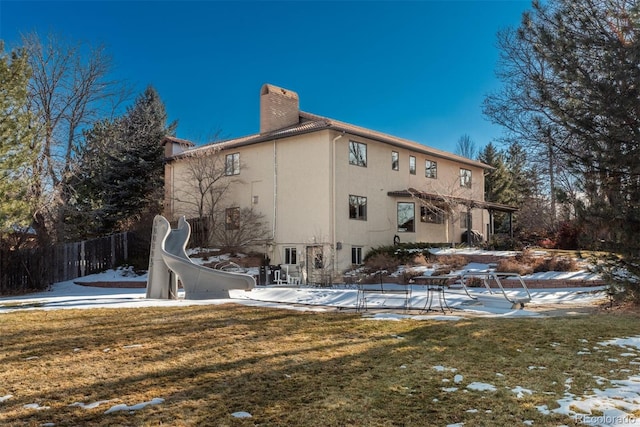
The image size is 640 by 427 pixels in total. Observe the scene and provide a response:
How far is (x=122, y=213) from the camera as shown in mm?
32625

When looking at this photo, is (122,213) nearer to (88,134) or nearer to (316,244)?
(88,134)

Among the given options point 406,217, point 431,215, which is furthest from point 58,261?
point 431,215

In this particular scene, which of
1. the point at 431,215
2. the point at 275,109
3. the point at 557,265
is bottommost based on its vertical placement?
the point at 557,265

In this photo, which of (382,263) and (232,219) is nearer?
(382,263)

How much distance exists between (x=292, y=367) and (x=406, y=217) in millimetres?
21824

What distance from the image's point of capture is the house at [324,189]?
2355cm

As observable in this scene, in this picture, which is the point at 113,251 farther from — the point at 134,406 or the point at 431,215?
the point at 134,406

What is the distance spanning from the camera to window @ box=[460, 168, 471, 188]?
32094 mm

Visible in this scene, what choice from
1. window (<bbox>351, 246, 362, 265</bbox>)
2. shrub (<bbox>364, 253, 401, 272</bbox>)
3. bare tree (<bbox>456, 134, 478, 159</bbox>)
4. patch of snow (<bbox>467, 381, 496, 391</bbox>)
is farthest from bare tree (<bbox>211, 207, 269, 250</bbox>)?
bare tree (<bbox>456, 134, 478, 159</bbox>)

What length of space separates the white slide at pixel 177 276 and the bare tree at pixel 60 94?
38.4 feet

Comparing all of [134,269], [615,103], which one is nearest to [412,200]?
[134,269]

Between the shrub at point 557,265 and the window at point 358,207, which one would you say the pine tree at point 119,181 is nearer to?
the window at point 358,207

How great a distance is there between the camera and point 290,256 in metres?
24.7

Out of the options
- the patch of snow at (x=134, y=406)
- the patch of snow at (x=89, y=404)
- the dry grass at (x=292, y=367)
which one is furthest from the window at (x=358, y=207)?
the patch of snow at (x=89, y=404)
